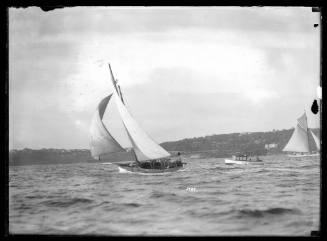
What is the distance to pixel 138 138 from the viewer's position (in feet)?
15.4

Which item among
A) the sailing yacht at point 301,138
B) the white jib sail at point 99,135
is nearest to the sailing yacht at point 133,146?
the white jib sail at point 99,135

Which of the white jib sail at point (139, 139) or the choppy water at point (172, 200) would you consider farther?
the white jib sail at point (139, 139)

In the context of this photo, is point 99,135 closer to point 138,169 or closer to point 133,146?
point 133,146

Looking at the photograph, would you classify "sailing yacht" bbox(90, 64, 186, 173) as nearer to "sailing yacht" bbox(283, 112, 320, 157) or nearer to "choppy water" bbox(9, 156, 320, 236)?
"choppy water" bbox(9, 156, 320, 236)

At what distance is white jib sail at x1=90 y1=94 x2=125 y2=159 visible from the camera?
14.8ft

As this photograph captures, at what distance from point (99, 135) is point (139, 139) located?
1.56 feet

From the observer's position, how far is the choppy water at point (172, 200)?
13.9 ft

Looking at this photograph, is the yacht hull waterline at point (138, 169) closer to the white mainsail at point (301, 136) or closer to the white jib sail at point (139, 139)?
the white jib sail at point (139, 139)

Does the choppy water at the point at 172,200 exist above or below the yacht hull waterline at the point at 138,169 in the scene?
below

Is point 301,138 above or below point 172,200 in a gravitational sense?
above

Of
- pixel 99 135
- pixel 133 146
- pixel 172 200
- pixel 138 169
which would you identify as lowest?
pixel 172 200

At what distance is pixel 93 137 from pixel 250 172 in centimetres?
191

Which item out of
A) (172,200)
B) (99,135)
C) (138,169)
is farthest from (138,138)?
(172,200)

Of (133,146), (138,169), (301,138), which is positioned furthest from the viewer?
(138,169)
